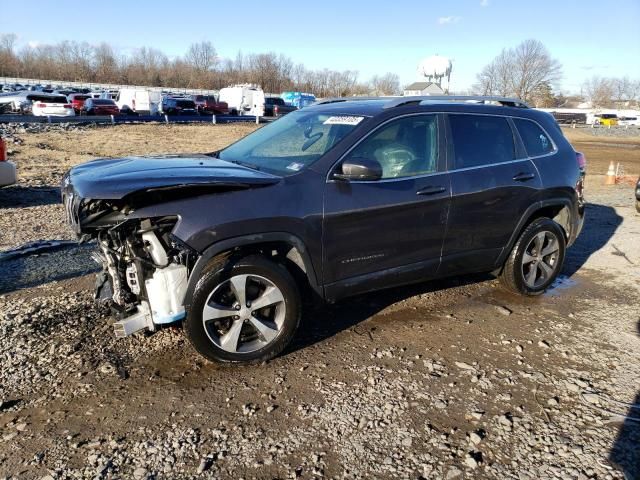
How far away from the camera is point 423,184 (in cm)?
411

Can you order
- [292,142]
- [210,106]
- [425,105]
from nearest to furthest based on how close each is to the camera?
[425,105] → [292,142] → [210,106]

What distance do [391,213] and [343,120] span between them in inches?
34.5

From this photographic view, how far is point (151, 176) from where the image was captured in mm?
3359

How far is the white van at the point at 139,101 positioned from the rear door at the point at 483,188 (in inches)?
1618

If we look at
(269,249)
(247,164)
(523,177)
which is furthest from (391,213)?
(523,177)

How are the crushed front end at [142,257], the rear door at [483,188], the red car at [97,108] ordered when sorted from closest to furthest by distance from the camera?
1. the crushed front end at [142,257]
2. the rear door at [483,188]
3. the red car at [97,108]

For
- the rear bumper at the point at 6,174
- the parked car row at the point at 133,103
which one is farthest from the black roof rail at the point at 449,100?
the parked car row at the point at 133,103

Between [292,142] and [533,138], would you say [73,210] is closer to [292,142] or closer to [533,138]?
[292,142]

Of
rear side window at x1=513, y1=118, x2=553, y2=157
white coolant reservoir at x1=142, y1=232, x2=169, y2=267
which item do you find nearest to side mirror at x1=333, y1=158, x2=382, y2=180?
white coolant reservoir at x1=142, y1=232, x2=169, y2=267

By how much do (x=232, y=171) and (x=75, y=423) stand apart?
1893mm

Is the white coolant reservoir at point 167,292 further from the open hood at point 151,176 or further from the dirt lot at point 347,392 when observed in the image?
the open hood at point 151,176

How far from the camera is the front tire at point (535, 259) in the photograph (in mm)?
4945

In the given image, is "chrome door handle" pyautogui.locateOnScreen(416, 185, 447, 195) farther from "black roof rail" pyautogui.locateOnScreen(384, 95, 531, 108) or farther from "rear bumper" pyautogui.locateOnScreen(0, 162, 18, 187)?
"rear bumper" pyautogui.locateOnScreen(0, 162, 18, 187)

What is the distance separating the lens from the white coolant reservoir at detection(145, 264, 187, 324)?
3.38m
